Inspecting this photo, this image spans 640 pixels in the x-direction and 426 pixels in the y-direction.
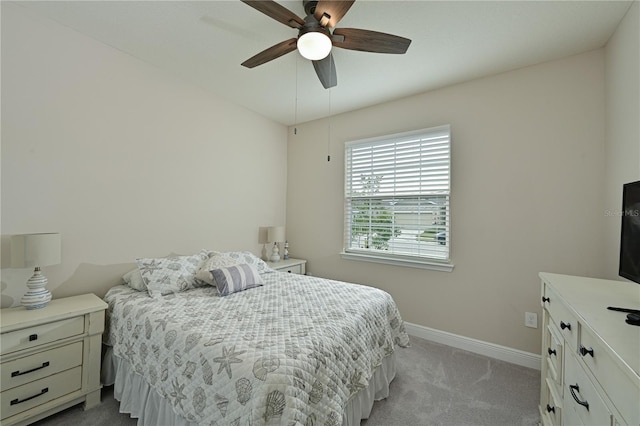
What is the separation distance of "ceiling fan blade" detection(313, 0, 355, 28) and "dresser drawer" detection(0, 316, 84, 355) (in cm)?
246

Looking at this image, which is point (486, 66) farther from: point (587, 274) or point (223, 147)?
point (223, 147)

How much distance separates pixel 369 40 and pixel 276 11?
0.59 m

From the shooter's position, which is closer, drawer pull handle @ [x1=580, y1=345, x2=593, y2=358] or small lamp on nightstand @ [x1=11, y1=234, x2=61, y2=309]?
drawer pull handle @ [x1=580, y1=345, x2=593, y2=358]

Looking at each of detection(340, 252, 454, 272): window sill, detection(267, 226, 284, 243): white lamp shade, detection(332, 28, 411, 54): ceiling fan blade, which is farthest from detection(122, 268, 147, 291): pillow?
detection(332, 28, 411, 54): ceiling fan blade

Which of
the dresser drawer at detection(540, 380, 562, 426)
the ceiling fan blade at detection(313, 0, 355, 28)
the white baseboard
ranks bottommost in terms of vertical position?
the white baseboard

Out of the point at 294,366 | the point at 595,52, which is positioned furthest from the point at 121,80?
the point at 595,52

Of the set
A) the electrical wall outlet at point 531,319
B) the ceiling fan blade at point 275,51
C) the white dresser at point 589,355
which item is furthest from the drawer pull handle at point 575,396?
the ceiling fan blade at point 275,51

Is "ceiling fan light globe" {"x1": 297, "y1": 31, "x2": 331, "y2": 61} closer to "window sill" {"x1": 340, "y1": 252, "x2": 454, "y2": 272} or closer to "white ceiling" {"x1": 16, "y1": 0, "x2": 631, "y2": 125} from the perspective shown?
"white ceiling" {"x1": 16, "y1": 0, "x2": 631, "y2": 125}

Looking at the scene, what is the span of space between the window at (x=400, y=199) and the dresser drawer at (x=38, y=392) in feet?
8.73

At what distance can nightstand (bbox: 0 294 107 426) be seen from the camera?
156 centimetres

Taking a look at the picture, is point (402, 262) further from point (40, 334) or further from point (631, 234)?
point (40, 334)

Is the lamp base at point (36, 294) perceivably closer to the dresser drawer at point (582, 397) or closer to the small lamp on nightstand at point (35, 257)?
the small lamp on nightstand at point (35, 257)

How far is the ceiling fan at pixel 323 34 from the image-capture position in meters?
1.49

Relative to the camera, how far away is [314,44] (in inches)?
65.7
